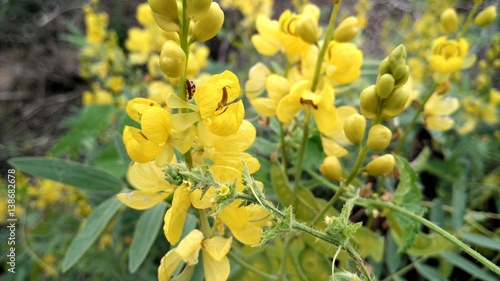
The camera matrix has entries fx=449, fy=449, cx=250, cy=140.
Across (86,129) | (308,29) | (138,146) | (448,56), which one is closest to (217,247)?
(138,146)

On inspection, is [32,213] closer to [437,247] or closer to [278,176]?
[278,176]

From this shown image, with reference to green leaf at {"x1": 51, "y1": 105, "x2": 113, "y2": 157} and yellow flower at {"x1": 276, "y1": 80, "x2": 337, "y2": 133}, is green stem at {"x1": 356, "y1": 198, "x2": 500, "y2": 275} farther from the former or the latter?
green leaf at {"x1": 51, "y1": 105, "x2": 113, "y2": 157}

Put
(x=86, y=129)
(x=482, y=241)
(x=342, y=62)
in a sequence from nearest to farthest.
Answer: (x=342, y=62) → (x=482, y=241) → (x=86, y=129)

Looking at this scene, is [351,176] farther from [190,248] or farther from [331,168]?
[190,248]

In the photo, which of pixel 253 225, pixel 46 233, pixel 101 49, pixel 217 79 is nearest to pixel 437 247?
pixel 253 225

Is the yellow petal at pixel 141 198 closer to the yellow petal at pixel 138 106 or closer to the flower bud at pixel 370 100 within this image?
the yellow petal at pixel 138 106

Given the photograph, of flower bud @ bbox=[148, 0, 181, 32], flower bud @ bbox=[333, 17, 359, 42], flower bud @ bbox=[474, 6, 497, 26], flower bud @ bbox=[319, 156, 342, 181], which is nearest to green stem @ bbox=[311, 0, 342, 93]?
flower bud @ bbox=[333, 17, 359, 42]
